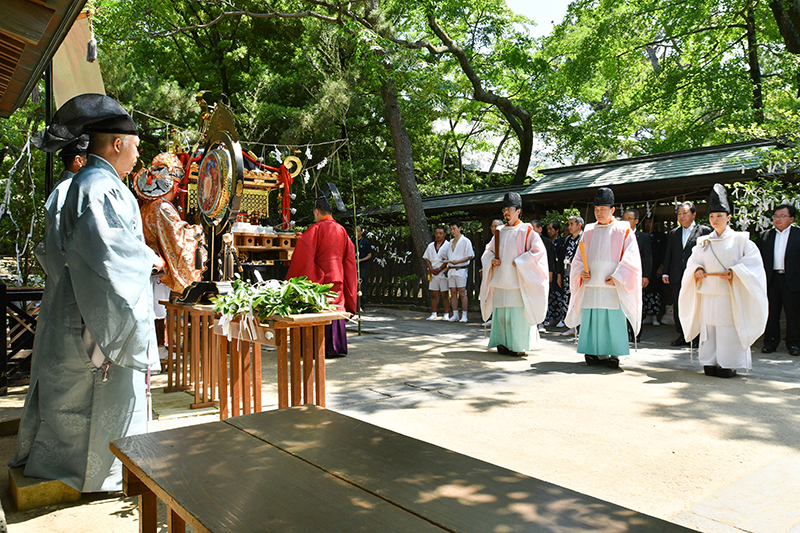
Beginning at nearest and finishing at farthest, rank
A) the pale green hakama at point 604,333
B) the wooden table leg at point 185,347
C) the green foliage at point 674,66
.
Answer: the wooden table leg at point 185,347 < the pale green hakama at point 604,333 < the green foliage at point 674,66

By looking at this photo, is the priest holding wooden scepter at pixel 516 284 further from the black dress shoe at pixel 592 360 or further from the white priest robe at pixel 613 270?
the black dress shoe at pixel 592 360

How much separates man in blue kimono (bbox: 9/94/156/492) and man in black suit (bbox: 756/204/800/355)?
27.2 feet

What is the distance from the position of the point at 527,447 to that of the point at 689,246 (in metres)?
6.03

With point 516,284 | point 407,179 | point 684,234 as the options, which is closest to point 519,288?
point 516,284

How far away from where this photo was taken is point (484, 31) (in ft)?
45.8

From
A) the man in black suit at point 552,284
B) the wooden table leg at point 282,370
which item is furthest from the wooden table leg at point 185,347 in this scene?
the man in black suit at point 552,284

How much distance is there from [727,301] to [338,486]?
602 cm

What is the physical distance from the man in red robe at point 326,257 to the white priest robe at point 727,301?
4185 mm

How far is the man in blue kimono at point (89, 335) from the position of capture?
2.79m

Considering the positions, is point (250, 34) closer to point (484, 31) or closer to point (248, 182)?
point (484, 31)

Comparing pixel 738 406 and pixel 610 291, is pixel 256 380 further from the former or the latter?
pixel 610 291

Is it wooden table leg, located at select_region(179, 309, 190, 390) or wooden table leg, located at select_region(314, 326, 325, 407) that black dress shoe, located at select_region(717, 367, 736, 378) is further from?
wooden table leg, located at select_region(179, 309, 190, 390)

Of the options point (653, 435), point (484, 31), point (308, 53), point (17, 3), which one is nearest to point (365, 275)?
point (308, 53)

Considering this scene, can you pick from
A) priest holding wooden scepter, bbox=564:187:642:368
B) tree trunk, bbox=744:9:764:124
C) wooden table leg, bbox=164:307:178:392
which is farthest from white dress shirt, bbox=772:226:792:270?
wooden table leg, bbox=164:307:178:392
